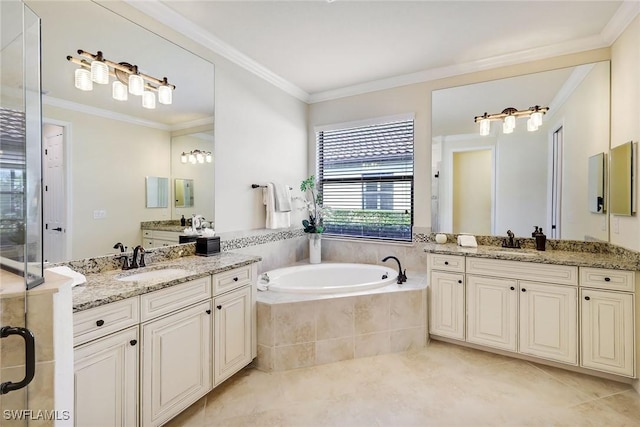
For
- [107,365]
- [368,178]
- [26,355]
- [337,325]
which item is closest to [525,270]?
[337,325]

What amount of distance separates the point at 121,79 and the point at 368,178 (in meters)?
2.64

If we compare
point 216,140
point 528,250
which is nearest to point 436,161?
point 528,250

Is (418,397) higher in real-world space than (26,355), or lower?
lower

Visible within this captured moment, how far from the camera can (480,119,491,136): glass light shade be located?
2.95 m

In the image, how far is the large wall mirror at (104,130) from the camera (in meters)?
1.69

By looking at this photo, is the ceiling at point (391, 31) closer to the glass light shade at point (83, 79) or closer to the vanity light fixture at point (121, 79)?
the vanity light fixture at point (121, 79)

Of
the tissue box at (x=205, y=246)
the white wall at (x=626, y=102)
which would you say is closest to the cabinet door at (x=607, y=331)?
the white wall at (x=626, y=102)

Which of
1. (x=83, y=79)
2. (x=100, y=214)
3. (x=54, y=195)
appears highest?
(x=83, y=79)

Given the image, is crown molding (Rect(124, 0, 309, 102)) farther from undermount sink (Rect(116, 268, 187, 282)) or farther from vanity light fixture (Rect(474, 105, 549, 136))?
vanity light fixture (Rect(474, 105, 549, 136))

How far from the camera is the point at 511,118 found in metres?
2.83

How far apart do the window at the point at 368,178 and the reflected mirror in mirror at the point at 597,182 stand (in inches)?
60.3

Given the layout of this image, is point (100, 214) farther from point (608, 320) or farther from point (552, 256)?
point (608, 320)

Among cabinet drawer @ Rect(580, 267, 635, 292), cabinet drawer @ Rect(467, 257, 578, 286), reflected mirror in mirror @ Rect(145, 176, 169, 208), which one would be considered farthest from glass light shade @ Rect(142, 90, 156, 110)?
cabinet drawer @ Rect(580, 267, 635, 292)

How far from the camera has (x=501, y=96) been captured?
2.88m
